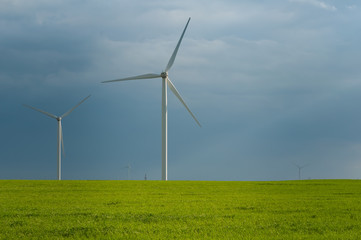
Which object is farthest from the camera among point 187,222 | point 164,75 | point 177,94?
point 164,75

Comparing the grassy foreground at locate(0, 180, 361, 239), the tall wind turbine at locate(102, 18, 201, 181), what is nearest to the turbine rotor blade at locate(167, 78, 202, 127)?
the tall wind turbine at locate(102, 18, 201, 181)

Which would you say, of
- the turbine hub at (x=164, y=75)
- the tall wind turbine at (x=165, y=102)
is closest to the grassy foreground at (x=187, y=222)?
the tall wind turbine at (x=165, y=102)

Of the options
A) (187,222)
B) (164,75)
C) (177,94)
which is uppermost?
(164,75)

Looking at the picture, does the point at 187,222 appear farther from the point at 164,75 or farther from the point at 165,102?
the point at 164,75

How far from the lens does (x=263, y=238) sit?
939cm

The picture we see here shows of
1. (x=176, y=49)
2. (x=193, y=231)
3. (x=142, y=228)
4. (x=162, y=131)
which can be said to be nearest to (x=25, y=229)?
(x=142, y=228)

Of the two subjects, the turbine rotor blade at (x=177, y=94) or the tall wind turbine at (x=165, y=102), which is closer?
the turbine rotor blade at (x=177, y=94)

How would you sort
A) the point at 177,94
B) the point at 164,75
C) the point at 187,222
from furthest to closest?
the point at 164,75, the point at 177,94, the point at 187,222

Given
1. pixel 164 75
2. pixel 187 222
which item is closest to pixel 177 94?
pixel 164 75

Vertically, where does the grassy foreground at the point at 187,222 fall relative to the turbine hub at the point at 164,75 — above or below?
below

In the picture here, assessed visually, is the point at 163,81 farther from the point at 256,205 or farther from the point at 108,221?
the point at 108,221

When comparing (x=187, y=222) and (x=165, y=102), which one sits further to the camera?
(x=165, y=102)

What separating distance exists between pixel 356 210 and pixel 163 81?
39536 millimetres

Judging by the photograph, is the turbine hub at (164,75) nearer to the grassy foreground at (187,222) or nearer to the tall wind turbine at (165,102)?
the tall wind turbine at (165,102)
